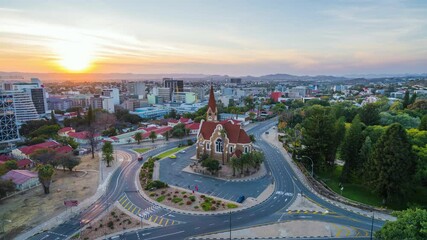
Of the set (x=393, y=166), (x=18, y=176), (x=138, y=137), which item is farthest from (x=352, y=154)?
(x=18, y=176)

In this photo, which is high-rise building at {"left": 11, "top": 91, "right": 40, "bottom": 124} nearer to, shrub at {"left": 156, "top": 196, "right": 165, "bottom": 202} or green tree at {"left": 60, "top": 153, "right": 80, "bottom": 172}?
green tree at {"left": 60, "top": 153, "right": 80, "bottom": 172}

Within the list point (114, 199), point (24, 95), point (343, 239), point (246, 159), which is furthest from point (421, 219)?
point (24, 95)

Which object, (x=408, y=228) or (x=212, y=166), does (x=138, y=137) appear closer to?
(x=212, y=166)

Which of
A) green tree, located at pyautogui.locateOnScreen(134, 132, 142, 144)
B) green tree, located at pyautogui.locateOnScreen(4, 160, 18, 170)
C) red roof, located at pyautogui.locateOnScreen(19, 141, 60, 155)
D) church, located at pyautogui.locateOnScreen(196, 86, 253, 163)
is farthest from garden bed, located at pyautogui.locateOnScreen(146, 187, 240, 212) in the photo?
red roof, located at pyautogui.locateOnScreen(19, 141, 60, 155)

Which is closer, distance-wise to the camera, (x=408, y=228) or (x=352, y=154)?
(x=408, y=228)

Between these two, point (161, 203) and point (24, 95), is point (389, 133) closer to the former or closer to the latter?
point (161, 203)

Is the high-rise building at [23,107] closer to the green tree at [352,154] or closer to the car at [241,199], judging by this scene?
the car at [241,199]

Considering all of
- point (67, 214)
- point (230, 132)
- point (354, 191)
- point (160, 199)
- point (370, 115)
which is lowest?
point (67, 214)
